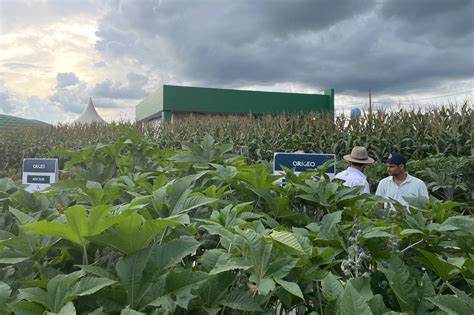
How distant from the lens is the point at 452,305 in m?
0.97

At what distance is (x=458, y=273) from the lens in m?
1.19

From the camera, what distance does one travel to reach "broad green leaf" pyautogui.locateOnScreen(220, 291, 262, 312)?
101cm

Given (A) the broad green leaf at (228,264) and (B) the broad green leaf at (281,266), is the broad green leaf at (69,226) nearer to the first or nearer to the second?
(A) the broad green leaf at (228,264)

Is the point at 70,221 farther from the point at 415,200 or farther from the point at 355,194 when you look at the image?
the point at 415,200

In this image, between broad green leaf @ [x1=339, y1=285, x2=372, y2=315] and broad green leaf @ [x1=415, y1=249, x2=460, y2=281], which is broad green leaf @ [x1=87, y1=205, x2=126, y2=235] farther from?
broad green leaf @ [x1=415, y1=249, x2=460, y2=281]

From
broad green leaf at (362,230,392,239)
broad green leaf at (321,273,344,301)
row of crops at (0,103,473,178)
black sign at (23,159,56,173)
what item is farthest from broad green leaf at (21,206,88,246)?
black sign at (23,159,56,173)

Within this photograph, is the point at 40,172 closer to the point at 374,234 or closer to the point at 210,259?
the point at 210,259

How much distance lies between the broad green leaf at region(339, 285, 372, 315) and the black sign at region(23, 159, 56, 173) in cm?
548

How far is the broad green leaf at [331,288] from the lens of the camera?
1027 millimetres

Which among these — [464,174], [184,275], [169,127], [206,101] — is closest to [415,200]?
[184,275]

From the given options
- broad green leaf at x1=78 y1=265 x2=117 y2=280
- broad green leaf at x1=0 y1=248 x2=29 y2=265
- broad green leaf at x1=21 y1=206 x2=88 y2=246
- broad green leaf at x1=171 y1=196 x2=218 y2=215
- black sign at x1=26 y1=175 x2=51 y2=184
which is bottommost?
broad green leaf at x1=78 y1=265 x2=117 y2=280

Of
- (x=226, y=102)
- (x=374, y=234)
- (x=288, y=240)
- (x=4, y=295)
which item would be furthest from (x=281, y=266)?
(x=226, y=102)

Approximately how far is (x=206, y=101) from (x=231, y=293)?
32.7 m

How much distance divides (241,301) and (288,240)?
0.62 feet
